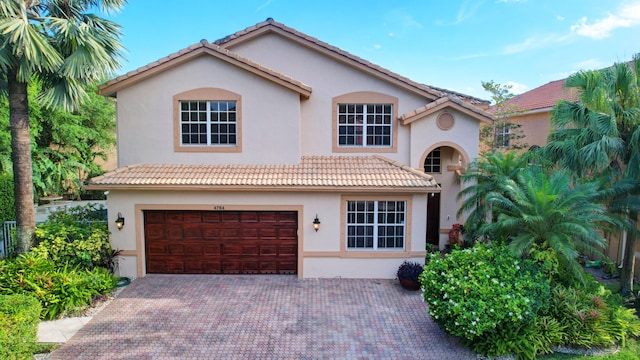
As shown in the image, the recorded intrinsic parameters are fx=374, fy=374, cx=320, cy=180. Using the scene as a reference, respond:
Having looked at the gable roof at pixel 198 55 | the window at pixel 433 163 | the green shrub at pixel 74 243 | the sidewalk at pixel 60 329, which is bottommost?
the sidewalk at pixel 60 329

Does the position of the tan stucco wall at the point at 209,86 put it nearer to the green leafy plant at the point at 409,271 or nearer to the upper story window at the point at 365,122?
the upper story window at the point at 365,122

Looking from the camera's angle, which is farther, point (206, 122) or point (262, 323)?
point (206, 122)

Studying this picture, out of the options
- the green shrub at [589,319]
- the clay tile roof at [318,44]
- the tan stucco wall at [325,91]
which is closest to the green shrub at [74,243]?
the tan stucco wall at [325,91]

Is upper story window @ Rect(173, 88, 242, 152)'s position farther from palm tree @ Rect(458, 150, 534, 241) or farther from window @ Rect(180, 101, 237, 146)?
palm tree @ Rect(458, 150, 534, 241)

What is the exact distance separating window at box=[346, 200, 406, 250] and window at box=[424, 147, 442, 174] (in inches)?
172

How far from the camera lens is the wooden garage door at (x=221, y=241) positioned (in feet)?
44.8

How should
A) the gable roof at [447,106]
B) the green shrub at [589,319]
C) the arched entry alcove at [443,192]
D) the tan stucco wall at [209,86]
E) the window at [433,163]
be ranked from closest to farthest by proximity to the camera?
the green shrub at [589,319] < the tan stucco wall at [209,86] < the gable roof at [447,106] < the arched entry alcove at [443,192] < the window at [433,163]

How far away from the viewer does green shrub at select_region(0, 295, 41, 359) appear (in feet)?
24.2

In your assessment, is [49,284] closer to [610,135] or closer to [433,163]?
[433,163]

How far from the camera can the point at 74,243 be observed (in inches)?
486

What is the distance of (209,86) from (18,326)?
368 inches

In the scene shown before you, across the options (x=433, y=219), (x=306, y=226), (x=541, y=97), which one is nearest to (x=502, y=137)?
(x=541, y=97)

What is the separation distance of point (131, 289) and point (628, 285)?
15973 millimetres

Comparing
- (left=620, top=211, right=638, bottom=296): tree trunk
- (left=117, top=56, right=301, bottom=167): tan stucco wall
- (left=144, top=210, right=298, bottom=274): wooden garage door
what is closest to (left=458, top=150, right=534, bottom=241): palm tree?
(left=620, top=211, right=638, bottom=296): tree trunk
